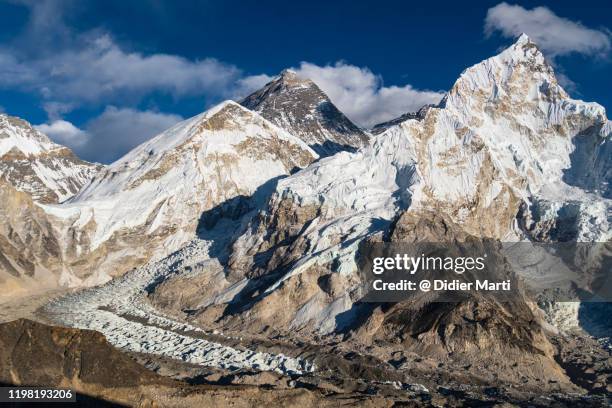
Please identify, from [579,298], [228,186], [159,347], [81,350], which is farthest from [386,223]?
[81,350]

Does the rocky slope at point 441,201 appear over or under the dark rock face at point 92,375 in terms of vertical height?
over

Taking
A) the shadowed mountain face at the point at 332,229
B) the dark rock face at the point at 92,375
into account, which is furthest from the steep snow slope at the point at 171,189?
the dark rock face at the point at 92,375

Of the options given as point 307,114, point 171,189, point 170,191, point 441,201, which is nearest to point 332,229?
point 441,201

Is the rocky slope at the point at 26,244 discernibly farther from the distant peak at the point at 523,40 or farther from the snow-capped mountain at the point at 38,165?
the distant peak at the point at 523,40

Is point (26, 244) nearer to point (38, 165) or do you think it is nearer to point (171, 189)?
point (171, 189)

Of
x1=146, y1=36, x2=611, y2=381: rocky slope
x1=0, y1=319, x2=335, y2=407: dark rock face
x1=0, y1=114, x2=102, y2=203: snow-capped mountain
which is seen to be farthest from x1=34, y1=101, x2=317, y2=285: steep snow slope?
x1=0, y1=319, x2=335, y2=407: dark rock face
